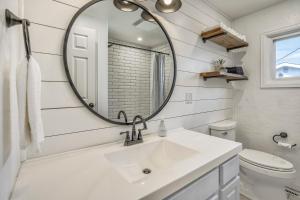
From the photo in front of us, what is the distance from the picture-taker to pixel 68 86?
0.90 m

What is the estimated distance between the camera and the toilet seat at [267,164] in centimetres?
141

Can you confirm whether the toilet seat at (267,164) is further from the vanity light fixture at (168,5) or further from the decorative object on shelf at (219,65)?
the vanity light fixture at (168,5)

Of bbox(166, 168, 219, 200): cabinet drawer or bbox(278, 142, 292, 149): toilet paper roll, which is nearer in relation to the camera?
bbox(166, 168, 219, 200): cabinet drawer

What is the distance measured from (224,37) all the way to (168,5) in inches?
35.3

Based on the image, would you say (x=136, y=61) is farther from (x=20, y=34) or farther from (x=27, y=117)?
(x=27, y=117)

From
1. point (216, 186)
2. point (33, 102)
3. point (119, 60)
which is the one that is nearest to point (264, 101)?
point (216, 186)

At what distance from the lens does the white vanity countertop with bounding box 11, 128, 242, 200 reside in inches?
21.2

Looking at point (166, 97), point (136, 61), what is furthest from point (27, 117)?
point (166, 97)

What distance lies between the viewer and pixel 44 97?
0.83 metres

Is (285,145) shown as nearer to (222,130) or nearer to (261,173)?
(261,173)

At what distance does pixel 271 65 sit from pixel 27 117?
247cm

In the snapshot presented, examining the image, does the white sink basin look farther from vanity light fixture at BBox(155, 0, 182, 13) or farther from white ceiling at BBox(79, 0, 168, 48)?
vanity light fixture at BBox(155, 0, 182, 13)

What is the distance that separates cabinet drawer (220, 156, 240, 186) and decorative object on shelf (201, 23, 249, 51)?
1.24 meters

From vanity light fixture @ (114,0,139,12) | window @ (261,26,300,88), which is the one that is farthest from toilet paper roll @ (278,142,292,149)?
vanity light fixture @ (114,0,139,12)
